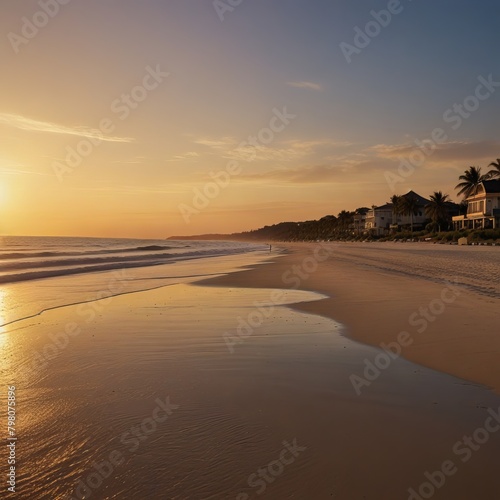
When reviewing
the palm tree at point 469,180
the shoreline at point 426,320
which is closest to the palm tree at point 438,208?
the palm tree at point 469,180

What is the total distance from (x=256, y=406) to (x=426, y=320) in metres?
6.68

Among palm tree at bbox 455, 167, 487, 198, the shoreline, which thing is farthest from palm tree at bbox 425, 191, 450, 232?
the shoreline

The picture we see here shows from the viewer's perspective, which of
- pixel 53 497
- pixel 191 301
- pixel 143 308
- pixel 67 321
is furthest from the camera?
pixel 191 301

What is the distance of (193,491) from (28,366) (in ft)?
15.6

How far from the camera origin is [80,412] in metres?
5.15

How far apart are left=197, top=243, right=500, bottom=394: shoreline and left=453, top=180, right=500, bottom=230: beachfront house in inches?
2525

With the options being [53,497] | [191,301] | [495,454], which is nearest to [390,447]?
[495,454]

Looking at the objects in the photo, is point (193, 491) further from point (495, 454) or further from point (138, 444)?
point (495, 454)

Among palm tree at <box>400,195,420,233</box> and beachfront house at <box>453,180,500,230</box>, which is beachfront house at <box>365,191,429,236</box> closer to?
palm tree at <box>400,195,420,233</box>

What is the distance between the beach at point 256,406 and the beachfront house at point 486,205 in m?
72.0

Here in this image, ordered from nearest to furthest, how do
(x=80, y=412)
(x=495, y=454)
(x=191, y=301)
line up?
(x=495, y=454) < (x=80, y=412) < (x=191, y=301)

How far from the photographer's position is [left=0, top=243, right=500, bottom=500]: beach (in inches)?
147

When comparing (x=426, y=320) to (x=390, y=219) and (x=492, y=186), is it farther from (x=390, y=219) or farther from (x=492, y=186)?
(x=390, y=219)

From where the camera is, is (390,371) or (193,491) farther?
(390,371)
